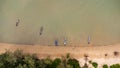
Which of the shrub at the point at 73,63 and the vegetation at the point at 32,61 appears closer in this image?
the vegetation at the point at 32,61

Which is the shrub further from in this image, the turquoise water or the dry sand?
the turquoise water

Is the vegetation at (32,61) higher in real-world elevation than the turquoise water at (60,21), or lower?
lower

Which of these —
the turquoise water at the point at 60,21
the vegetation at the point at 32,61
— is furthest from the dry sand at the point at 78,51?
the turquoise water at the point at 60,21

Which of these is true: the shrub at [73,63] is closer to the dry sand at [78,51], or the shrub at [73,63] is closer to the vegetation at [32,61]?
the vegetation at [32,61]

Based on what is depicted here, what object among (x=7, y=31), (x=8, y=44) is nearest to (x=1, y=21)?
(x=7, y=31)

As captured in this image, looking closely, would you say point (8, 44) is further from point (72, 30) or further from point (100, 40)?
point (100, 40)

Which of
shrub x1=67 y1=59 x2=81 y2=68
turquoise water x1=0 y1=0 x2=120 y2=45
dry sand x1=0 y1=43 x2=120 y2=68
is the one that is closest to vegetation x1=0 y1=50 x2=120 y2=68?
shrub x1=67 y1=59 x2=81 y2=68

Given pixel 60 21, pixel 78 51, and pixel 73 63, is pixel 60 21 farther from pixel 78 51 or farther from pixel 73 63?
pixel 73 63
